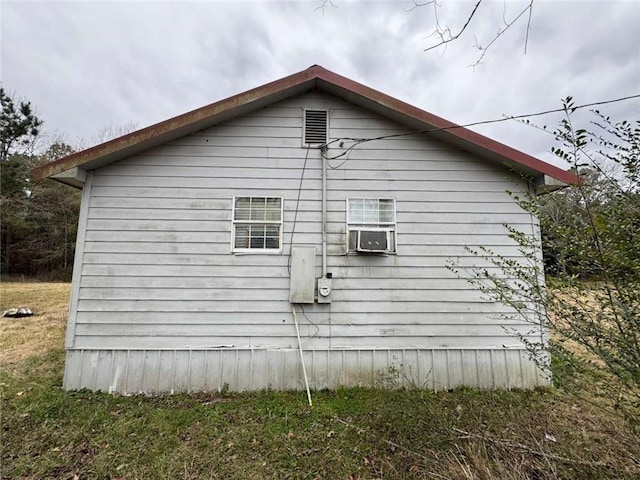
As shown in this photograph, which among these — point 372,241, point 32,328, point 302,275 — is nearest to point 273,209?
point 302,275

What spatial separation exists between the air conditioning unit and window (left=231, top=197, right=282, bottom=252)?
1181mm

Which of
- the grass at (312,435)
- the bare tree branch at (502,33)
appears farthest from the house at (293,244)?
the bare tree branch at (502,33)

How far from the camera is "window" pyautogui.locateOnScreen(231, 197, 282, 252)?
4.39 m

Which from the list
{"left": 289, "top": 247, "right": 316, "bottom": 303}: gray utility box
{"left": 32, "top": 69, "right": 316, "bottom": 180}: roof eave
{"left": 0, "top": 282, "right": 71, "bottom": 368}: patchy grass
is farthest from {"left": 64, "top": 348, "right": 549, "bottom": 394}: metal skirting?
{"left": 32, "top": 69, "right": 316, "bottom": 180}: roof eave

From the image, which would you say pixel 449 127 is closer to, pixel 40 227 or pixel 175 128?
pixel 175 128

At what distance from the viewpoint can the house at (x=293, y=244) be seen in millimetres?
4168

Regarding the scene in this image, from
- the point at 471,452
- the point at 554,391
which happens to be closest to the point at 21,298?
the point at 471,452

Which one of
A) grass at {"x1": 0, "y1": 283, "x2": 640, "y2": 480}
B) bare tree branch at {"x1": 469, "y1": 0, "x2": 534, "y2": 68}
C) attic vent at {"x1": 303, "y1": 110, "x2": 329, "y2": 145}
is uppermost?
attic vent at {"x1": 303, "y1": 110, "x2": 329, "y2": 145}

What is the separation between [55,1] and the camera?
16.7ft

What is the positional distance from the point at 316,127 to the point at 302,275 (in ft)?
7.52

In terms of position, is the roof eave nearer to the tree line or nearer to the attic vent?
the attic vent

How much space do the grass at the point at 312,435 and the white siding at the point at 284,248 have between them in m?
0.46

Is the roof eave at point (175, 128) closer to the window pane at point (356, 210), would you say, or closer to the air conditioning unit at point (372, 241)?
the window pane at point (356, 210)

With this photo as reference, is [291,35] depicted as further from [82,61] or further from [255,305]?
[82,61]
